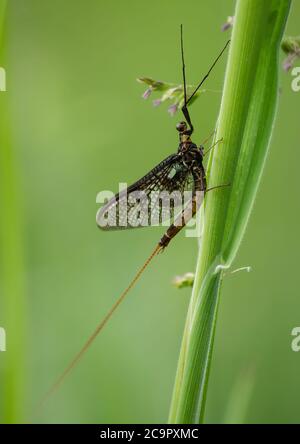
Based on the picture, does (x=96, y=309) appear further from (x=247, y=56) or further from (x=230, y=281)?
(x=247, y=56)

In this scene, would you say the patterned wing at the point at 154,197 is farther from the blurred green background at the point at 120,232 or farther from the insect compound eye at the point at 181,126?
the blurred green background at the point at 120,232

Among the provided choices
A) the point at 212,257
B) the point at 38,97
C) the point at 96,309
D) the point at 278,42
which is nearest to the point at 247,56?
the point at 278,42

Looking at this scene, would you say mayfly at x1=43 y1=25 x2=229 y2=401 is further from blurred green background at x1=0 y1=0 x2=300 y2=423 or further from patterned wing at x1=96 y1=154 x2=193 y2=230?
blurred green background at x1=0 y1=0 x2=300 y2=423

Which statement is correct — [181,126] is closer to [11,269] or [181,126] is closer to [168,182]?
[168,182]

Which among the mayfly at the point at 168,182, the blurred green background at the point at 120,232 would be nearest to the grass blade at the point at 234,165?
the mayfly at the point at 168,182

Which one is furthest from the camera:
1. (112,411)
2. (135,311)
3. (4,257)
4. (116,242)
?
(116,242)
